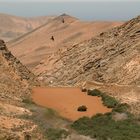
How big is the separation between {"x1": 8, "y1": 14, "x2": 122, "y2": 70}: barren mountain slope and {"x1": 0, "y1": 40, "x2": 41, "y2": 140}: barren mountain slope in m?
49.7

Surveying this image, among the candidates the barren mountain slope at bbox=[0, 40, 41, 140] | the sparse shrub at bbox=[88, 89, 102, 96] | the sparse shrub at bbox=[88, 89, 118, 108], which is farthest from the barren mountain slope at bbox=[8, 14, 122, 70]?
the sparse shrub at bbox=[88, 89, 118, 108]

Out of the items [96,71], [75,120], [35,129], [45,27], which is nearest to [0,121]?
[35,129]

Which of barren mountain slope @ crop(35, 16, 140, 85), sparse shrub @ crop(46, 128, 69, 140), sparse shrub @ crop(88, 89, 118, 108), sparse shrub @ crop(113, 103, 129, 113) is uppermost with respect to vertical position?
barren mountain slope @ crop(35, 16, 140, 85)

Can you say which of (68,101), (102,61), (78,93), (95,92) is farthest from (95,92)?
(102,61)

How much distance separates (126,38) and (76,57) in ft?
29.7

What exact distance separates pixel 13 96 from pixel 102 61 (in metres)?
26.5

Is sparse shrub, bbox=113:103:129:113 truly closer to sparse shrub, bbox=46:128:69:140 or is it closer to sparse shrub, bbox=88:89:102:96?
sparse shrub, bbox=88:89:102:96

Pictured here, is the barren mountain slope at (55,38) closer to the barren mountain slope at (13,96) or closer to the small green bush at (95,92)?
the barren mountain slope at (13,96)

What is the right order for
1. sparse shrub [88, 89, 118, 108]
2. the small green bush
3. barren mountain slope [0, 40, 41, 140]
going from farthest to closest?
the small green bush, sparse shrub [88, 89, 118, 108], barren mountain slope [0, 40, 41, 140]

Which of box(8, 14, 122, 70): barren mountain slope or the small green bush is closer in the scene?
the small green bush

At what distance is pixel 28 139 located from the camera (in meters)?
31.4

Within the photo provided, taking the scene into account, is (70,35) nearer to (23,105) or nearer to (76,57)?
(76,57)

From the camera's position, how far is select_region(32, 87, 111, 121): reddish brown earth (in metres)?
38.6

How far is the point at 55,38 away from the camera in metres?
124
